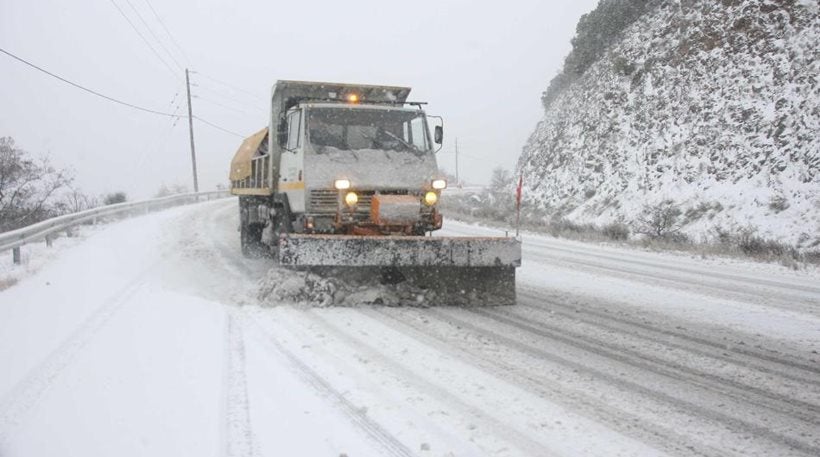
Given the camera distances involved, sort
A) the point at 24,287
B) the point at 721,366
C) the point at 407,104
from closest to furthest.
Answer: the point at 721,366 < the point at 24,287 < the point at 407,104

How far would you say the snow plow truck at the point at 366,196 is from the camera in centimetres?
637

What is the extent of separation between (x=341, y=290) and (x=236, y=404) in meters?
2.96

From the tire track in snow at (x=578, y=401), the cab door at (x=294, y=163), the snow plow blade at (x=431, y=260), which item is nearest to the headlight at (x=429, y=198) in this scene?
the snow plow blade at (x=431, y=260)

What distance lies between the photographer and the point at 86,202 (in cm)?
2592


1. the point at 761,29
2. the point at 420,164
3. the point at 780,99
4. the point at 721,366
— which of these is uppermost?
the point at 761,29

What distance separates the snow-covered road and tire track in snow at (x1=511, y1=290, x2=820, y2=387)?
3 cm

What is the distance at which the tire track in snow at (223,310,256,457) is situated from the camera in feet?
9.82

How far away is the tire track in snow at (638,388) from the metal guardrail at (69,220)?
779 cm

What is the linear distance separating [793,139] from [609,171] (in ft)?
23.9

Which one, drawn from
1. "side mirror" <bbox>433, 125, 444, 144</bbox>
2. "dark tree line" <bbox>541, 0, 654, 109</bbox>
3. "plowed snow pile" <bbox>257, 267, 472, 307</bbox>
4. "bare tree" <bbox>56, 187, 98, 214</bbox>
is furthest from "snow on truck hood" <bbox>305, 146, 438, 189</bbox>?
"dark tree line" <bbox>541, 0, 654, 109</bbox>

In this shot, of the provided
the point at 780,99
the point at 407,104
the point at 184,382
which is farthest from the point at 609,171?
the point at 184,382

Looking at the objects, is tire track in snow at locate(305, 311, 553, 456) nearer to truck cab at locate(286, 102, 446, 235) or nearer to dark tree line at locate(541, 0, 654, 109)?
truck cab at locate(286, 102, 446, 235)

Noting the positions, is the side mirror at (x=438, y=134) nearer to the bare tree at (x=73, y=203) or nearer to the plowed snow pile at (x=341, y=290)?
the plowed snow pile at (x=341, y=290)

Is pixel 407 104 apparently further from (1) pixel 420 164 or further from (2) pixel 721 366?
(2) pixel 721 366
